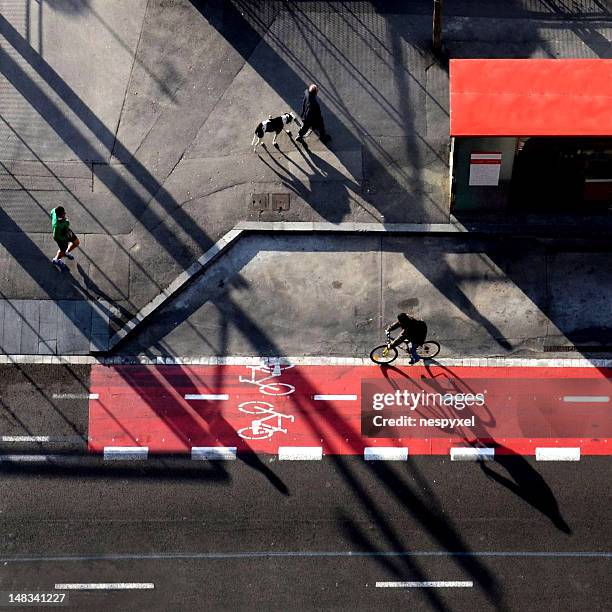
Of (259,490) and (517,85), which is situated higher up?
(517,85)

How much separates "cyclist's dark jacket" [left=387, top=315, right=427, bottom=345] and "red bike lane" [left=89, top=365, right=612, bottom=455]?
4.45 feet

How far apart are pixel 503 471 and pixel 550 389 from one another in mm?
2335

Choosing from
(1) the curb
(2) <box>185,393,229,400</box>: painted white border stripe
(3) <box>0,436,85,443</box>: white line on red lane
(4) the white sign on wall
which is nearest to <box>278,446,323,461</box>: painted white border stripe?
(2) <box>185,393,229,400</box>: painted white border stripe

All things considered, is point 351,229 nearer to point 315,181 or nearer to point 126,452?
point 315,181

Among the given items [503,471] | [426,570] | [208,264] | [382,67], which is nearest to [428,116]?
[382,67]

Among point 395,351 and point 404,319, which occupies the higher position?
point 404,319

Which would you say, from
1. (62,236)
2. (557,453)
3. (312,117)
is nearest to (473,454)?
(557,453)

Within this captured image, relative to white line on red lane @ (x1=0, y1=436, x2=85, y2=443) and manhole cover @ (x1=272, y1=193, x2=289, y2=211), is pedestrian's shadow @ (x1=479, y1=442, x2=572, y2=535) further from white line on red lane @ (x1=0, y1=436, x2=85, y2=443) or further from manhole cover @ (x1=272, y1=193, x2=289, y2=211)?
white line on red lane @ (x1=0, y1=436, x2=85, y2=443)

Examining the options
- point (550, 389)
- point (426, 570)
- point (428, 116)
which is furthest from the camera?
point (428, 116)

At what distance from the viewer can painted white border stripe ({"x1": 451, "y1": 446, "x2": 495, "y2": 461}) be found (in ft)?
63.7

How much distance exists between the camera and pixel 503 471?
63.3 ft

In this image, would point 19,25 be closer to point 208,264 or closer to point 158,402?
point 208,264

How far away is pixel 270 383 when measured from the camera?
20.1m

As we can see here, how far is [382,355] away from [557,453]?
469cm
